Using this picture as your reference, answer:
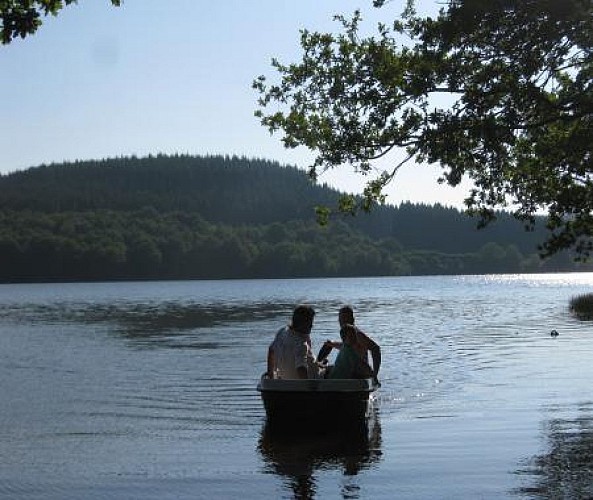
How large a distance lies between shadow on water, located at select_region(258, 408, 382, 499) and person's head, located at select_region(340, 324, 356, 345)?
1.96 meters

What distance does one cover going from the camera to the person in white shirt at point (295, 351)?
18016 mm

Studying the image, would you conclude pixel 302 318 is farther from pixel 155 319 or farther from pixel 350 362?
pixel 155 319

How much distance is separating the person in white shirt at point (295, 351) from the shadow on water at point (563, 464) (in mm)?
5165

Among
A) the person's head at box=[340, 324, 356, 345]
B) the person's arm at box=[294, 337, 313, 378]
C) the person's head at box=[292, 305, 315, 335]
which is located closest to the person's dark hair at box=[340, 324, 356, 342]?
the person's head at box=[340, 324, 356, 345]

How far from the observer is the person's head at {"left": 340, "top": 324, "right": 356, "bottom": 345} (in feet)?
62.3

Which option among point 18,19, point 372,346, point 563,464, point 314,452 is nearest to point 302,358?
point 372,346

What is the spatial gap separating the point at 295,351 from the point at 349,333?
1441 mm

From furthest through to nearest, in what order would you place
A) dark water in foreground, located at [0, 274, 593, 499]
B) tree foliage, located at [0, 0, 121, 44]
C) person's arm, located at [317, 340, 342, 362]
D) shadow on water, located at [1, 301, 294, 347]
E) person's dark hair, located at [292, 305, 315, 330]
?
shadow on water, located at [1, 301, 294, 347], person's arm, located at [317, 340, 342, 362], person's dark hair, located at [292, 305, 315, 330], dark water in foreground, located at [0, 274, 593, 499], tree foliage, located at [0, 0, 121, 44]

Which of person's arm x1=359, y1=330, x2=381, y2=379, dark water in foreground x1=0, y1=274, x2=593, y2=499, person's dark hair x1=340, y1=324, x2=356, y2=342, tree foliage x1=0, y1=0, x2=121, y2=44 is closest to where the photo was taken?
tree foliage x1=0, y1=0, x2=121, y2=44

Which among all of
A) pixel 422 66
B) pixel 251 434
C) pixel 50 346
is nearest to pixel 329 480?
pixel 251 434

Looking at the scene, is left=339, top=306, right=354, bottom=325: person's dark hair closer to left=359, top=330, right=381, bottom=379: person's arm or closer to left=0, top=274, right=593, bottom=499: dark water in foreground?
left=359, top=330, right=381, bottom=379: person's arm

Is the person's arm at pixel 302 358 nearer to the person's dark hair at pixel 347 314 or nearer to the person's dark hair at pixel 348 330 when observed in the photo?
the person's dark hair at pixel 348 330

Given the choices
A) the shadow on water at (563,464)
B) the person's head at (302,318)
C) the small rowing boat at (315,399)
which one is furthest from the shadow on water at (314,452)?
the shadow on water at (563,464)

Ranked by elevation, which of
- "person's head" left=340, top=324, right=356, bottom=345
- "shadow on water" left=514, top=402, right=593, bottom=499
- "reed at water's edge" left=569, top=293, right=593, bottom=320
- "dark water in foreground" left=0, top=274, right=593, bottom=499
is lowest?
"dark water in foreground" left=0, top=274, right=593, bottom=499
